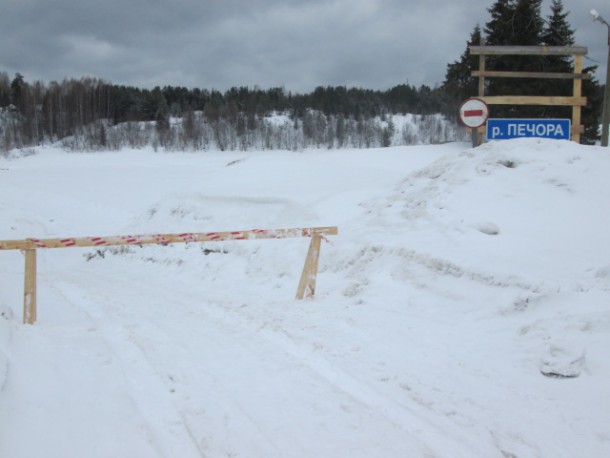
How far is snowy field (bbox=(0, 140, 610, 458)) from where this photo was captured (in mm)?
3572

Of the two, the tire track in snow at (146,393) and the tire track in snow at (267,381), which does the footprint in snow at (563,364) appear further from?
the tire track in snow at (146,393)

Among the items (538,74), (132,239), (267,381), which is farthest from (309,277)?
(538,74)

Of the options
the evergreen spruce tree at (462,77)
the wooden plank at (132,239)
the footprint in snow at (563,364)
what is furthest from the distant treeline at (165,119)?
the footprint in snow at (563,364)

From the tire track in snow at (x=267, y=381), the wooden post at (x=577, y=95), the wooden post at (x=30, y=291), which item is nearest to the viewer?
the tire track in snow at (x=267, y=381)

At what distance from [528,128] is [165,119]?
80073 mm

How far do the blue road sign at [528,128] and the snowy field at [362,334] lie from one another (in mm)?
1240

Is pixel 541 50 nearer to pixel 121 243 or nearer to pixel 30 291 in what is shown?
pixel 121 243

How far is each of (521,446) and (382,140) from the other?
76453 millimetres

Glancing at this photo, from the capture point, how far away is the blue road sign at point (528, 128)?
11.8 m

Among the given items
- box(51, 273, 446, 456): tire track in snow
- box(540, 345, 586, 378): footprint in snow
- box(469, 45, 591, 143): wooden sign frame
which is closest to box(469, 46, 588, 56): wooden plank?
box(469, 45, 591, 143): wooden sign frame

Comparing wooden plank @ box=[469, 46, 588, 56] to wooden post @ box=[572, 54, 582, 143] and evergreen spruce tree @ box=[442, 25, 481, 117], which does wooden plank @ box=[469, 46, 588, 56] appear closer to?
wooden post @ box=[572, 54, 582, 143]

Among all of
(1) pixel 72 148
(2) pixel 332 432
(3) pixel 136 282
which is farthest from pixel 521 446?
(1) pixel 72 148

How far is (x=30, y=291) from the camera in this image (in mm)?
6828

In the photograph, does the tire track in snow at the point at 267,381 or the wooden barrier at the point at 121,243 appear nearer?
the tire track in snow at the point at 267,381
